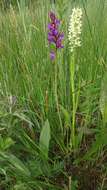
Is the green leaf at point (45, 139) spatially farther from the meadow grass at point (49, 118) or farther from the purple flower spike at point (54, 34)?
the purple flower spike at point (54, 34)

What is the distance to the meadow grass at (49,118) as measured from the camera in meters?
0.94

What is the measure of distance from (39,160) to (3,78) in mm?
366

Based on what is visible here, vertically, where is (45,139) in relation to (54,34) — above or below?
below

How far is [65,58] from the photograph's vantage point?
3.95 ft

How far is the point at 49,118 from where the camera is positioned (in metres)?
1.07

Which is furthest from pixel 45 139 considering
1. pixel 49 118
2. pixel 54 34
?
pixel 54 34

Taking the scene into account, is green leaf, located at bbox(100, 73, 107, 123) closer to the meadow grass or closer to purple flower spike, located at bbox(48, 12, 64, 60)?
the meadow grass

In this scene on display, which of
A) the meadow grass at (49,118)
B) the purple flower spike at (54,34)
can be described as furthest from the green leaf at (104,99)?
the purple flower spike at (54,34)

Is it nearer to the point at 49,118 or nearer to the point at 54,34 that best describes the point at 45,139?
the point at 49,118

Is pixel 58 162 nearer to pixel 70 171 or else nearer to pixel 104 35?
pixel 70 171

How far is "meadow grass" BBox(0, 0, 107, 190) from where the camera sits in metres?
0.94

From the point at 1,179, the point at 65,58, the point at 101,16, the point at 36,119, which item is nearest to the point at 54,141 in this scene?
the point at 36,119

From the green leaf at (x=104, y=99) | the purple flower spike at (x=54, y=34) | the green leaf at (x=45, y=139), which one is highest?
the purple flower spike at (x=54, y=34)

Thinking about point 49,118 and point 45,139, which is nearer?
point 45,139
